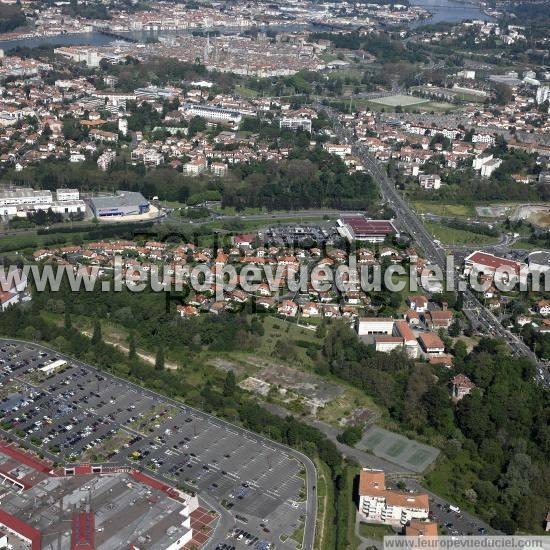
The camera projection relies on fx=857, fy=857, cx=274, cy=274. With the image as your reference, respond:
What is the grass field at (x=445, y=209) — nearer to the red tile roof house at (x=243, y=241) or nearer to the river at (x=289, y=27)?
the red tile roof house at (x=243, y=241)

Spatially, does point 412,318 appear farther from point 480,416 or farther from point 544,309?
point 480,416

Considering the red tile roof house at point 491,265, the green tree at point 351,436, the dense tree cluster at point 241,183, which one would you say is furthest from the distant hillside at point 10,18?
the green tree at point 351,436

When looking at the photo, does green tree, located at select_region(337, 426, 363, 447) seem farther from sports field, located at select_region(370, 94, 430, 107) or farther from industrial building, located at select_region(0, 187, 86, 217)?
sports field, located at select_region(370, 94, 430, 107)

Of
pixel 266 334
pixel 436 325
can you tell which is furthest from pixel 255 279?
pixel 436 325

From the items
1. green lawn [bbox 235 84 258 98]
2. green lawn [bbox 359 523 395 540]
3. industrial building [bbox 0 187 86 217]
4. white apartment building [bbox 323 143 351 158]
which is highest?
green lawn [bbox 235 84 258 98]

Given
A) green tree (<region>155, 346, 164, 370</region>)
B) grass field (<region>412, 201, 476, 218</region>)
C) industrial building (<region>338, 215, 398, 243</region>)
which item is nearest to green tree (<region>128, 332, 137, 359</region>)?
green tree (<region>155, 346, 164, 370</region>)

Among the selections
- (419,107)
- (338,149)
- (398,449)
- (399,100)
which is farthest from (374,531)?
(399,100)

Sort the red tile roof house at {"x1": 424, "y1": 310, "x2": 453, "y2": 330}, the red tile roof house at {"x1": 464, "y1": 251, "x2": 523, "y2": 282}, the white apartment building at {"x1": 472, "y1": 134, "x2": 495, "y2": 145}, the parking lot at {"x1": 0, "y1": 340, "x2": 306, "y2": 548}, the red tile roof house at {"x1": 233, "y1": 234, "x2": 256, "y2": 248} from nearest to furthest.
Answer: the parking lot at {"x1": 0, "y1": 340, "x2": 306, "y2": 548}
the red tile roof house at {"x1": 424, "y1": 310, "x2": 453, "y2": 330}
the red tile roof house at {"x1": 464, "y1": 251, "x2": 523, "y2": 282}
the red tile roof house at {"x1": 233, "y1": 234, "x2": 256, "y2": 248}
the white apartment building at {"x1": 472, "y1": 134, "x2": 495, "y2": 145}
